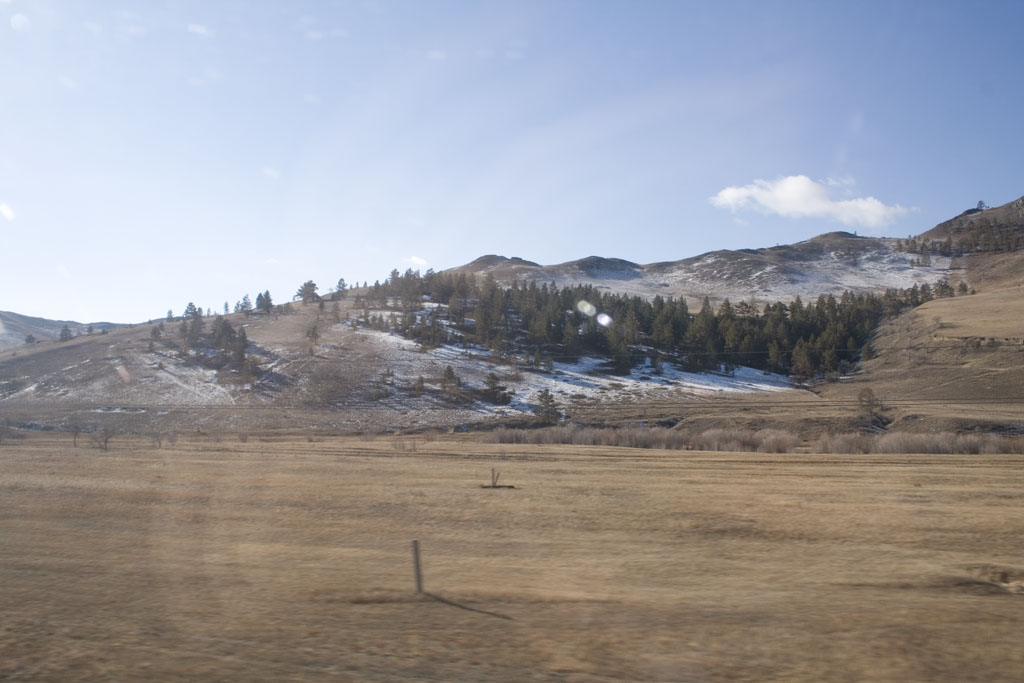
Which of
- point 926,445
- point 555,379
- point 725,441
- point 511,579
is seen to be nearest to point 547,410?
point 555,379

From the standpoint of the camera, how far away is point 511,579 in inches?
492

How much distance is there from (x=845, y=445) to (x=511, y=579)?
36.0 metres

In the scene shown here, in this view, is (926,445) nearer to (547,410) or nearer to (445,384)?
(547,410)

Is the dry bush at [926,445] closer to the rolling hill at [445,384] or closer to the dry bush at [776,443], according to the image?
the dry bush at [776,443]

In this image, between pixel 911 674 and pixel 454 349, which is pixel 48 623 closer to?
pixel 911 674

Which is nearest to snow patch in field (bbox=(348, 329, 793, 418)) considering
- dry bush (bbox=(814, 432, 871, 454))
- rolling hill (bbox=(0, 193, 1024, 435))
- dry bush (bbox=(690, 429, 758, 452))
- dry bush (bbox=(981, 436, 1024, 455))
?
rolling hill (bbox=(0, 193, 1024, 435))

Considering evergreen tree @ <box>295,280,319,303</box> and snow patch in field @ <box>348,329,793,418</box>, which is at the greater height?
evergreen tree @ <box>295,280,319,303</box>

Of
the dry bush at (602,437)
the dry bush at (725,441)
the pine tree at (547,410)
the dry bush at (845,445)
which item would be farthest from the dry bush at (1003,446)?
the pine tree at (547,410)

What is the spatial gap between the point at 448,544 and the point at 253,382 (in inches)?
2379

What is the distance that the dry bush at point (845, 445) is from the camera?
136ft

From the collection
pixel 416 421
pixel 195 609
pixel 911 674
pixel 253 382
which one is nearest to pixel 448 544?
pixel 195 609

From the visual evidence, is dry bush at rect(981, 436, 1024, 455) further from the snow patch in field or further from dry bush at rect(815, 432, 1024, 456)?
the snow patch in field

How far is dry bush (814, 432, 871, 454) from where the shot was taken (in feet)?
136

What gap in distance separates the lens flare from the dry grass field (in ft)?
240
